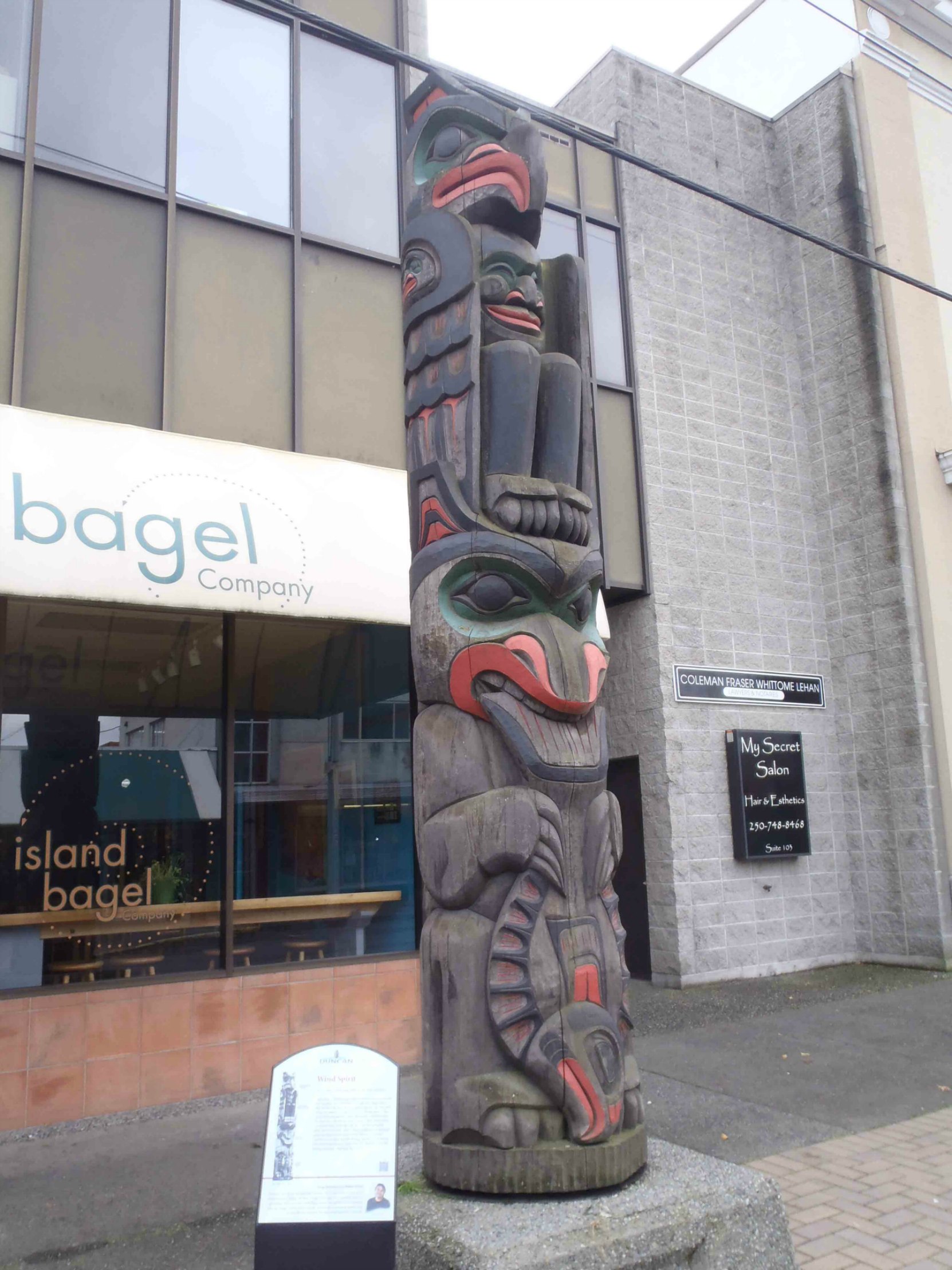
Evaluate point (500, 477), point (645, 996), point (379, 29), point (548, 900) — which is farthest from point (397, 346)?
point (645, 996)

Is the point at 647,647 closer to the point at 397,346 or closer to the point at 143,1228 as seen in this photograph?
the point at 397,346

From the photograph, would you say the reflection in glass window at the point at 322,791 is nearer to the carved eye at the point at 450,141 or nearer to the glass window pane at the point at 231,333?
the glass window pane at the point at 231,333

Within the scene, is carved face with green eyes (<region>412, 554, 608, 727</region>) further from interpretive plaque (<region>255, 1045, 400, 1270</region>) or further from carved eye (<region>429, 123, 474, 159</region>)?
carved eye (<region>429, 123, 474, 159</region>)

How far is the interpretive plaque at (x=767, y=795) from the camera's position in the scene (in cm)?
1103

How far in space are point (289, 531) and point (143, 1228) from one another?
4.37 metres

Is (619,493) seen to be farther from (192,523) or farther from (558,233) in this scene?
(192,523)

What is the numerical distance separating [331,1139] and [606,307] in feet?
33.9

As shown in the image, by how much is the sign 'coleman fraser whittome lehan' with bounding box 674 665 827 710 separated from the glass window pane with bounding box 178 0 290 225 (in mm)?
6209

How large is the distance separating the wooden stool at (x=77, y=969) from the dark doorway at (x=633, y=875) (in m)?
5.73

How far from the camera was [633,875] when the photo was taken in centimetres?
1121

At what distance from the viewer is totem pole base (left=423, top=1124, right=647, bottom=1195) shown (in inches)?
153

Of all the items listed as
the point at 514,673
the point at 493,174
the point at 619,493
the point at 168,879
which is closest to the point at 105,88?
the point at 493,174

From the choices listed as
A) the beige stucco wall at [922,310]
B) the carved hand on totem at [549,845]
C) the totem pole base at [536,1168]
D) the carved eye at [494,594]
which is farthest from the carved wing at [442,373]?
the beige stucco wall at [922,310]

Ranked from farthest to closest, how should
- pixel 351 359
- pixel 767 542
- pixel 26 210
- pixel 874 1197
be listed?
1. pixel 767 542
2. pixel 351 359
3. pixel 26 210
4. pixel 874 1197
